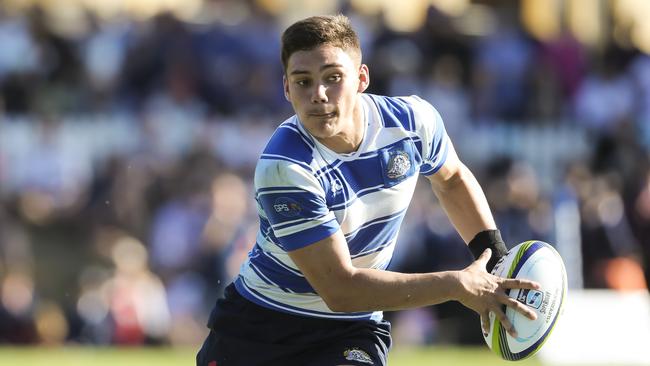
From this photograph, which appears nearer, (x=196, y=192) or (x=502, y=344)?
(x=502, y=344)

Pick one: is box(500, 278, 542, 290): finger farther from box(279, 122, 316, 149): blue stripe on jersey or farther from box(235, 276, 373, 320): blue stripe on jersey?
box(279, 122, 316, 149): blue stripe on jersey

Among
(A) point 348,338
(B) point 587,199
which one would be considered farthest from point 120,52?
(A) point 348,338

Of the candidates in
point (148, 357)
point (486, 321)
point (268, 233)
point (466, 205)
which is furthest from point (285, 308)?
point (148, 357)

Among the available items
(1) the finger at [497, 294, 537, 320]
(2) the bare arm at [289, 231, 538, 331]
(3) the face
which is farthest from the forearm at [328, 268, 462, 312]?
(3) the face

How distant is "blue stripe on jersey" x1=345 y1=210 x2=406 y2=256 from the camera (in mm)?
5805

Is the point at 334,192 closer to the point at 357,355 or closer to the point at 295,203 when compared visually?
the point at 295,203

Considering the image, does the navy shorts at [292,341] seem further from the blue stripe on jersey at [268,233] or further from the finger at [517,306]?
the finger at [517,306]

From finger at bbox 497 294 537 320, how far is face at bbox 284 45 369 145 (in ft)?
3.48

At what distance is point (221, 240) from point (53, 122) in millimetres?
2543

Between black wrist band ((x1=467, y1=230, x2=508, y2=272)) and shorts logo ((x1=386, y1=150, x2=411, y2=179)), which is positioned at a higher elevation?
shorts logo ((x1=386, y1=150, x2=411, y2=179))

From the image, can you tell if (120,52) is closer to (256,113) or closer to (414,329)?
A: (256,113)

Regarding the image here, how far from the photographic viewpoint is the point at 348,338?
19.5 ft

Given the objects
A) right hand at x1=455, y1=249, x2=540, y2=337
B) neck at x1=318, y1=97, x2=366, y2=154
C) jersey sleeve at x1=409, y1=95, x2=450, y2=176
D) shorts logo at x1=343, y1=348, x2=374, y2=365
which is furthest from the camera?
jersey sleeve at x1=409, y1=95, x2=450, y2=176

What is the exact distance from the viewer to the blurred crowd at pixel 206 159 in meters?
14.3
